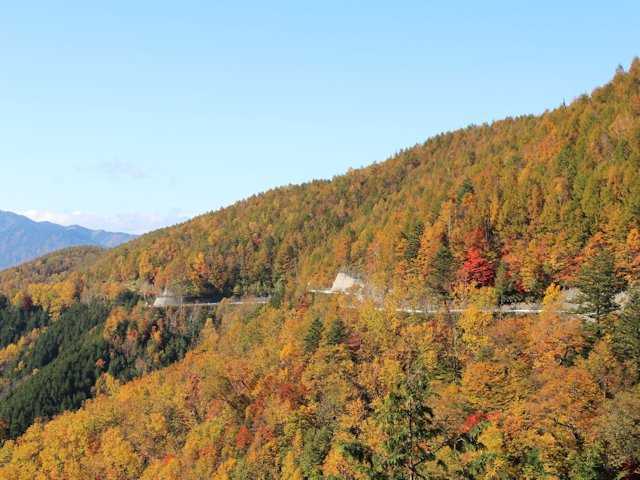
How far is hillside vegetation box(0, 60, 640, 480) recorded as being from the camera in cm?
4604

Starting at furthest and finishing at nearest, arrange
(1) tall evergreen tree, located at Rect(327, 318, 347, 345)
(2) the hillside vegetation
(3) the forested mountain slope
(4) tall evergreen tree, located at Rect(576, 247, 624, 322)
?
1. (1) tall evergreen tree, located at Rect(327, 318, 347, 345)
2. (3) the forested mountain slope
3. (4) tall evergreen tree, located at Rect(576, 247, 624, 322)
4. (2) the hillside vegetation

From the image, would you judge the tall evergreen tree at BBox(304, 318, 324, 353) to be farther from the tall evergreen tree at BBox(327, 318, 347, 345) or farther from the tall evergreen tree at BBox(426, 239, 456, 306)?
the tall evergreen tree at BBox(426, 239, 456, 306)

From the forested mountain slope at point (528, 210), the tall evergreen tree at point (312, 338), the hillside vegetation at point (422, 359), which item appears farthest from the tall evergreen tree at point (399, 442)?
→ the tall evergreen tree at point (312, 338)

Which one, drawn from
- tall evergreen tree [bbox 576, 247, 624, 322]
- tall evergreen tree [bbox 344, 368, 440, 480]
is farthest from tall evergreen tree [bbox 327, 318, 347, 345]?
tall evergreen tree [bbox 344, 368, 440, 480]

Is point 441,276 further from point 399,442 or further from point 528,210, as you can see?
point 399,442

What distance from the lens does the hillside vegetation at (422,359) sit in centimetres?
4604

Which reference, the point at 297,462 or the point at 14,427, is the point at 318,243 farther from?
the point at 297,462

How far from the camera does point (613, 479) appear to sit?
139ft

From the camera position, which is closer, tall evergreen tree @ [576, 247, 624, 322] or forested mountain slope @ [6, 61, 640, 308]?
tall evergreen tree @ [576, 247, 624, 322]

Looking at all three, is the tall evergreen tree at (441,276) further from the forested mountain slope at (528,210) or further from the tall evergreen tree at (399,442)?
the tall evergreen tree at (399,442)

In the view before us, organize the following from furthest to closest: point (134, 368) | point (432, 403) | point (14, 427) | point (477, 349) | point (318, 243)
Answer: point (318, 243), point (134, 368), point (14, 427), point (477, 349), point (432, 403)

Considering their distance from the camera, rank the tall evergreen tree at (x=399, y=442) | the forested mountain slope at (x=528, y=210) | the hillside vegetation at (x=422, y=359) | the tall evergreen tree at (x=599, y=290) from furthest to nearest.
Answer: the forested mountain slope at (x=528, y=210) < the tall evergreen tree at (x=599, y=290) < the hillside vegetation at (x=422, y=359) < the tall evergreen tree at (x=399, y=442)

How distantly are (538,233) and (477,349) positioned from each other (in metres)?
29.7

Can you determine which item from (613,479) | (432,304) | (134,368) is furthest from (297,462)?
(134,368)
